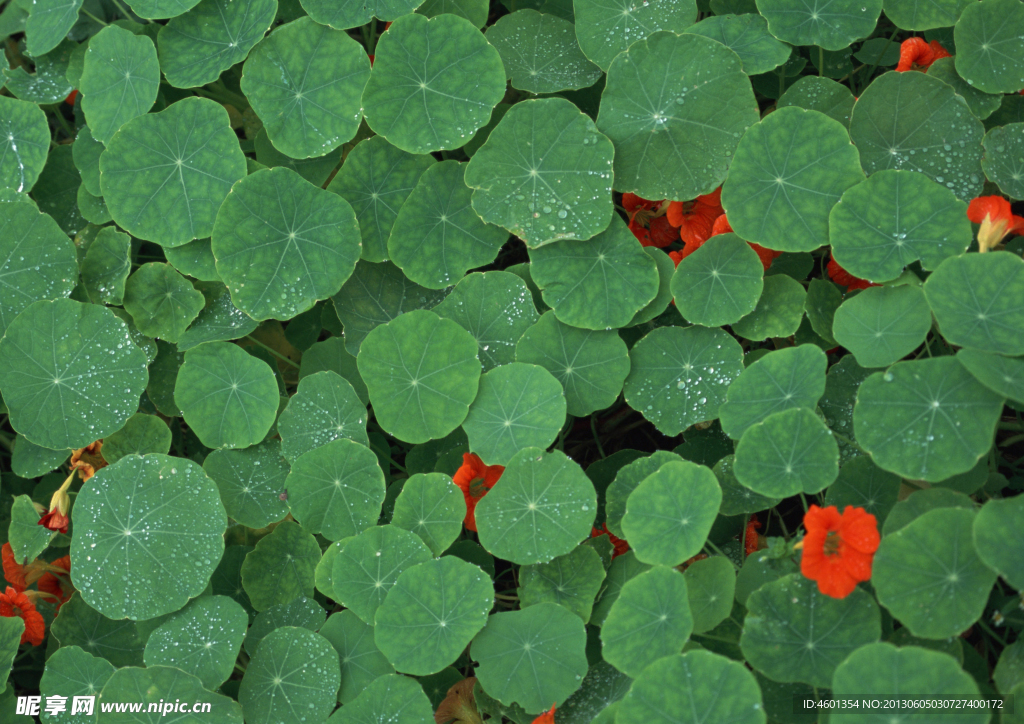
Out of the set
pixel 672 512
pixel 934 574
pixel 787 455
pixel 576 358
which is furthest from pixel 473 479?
pixel 934 574

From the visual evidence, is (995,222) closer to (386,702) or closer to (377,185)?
(377,185)

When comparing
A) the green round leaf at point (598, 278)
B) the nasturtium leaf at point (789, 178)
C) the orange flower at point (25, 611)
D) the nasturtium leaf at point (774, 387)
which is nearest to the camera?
the nasturtium leaf at point (774, 387)

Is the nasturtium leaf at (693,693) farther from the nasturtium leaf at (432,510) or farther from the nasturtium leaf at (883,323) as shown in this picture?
the nasturtium leaf at (883,323)

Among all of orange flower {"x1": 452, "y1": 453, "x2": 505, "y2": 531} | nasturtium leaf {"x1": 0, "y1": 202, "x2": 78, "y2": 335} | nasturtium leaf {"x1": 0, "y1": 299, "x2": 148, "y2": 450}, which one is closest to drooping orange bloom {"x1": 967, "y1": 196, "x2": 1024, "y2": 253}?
orange flower {"x1": 452, "y1": 453, "x2": 505, "y2": 531}

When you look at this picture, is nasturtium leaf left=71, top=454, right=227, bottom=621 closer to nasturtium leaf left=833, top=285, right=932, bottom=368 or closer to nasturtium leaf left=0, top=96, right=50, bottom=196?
nasturtium leaf left=0, top=96, right=50, bottom=196

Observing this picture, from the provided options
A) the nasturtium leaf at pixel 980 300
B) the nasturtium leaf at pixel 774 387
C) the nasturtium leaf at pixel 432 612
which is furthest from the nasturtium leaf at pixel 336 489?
the nasturtium leaf at pixel 980 300

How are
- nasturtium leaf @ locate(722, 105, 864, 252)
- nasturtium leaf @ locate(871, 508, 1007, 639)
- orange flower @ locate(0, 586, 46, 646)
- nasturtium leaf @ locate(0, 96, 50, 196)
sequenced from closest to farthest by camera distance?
nasturtium leaf @ locate(871, 508, 1007, 639) → nasturtium leaf @ locate(722, 105, 864, 252) → orange flower @ locate(0, 586, 46, 646) → nasturtium leaf @ locate(0, 96, 50, 196)
